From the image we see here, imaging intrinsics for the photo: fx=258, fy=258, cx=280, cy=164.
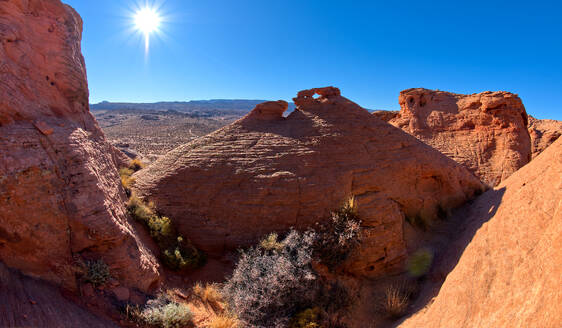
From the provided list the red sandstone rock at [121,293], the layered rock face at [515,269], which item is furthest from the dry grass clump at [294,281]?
the red sandstone rock at [121,293]

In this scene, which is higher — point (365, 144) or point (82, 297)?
point (365, 144)

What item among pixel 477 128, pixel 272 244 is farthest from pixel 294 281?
pixel 477 128

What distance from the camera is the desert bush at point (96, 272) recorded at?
15.0ft

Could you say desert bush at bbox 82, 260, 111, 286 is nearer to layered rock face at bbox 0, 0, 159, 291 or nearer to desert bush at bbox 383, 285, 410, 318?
layered rock face at bbox 0, 0, 159, 291

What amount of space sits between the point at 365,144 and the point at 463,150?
9.10 m

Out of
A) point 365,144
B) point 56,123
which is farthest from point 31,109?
point 365,144

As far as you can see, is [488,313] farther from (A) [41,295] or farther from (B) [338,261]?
(A) [41,295]

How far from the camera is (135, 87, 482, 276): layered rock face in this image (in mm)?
7160

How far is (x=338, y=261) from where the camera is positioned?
250 inches

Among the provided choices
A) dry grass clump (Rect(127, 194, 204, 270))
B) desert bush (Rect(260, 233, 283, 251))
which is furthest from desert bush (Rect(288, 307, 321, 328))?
dry grass clump (Rect(127, 194, 204, 270))

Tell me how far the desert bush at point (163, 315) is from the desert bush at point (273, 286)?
100cm

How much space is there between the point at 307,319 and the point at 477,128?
48.3 ft

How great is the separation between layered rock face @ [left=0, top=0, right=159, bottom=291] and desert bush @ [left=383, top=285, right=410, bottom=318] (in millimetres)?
5179

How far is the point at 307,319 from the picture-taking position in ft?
16.6
